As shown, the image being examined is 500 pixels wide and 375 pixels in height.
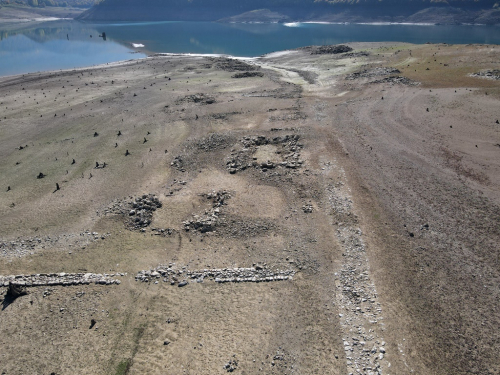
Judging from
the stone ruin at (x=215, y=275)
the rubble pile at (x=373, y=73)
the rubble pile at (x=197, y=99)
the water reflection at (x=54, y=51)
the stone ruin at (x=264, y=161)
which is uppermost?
the water reflection at (x=54, y=51)

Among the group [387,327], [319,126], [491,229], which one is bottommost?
[387,327]

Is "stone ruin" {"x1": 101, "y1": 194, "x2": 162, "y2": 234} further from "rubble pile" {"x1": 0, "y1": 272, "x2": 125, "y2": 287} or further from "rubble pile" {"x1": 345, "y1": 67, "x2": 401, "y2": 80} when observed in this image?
"rubble pile" {"x1": 345, "y1": 67, "x2": 401, "y2": 80}

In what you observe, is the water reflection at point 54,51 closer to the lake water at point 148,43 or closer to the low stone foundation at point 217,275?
the lake water at point 148,43

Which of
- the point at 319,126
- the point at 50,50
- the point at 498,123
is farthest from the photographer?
the point at 50,50

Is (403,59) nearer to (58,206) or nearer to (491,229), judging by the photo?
(491,229)

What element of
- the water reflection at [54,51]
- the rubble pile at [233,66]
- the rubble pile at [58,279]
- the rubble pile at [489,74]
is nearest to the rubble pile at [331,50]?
the rubble pile at [233,66]

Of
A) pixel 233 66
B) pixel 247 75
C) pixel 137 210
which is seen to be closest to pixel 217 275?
pixel 137 210

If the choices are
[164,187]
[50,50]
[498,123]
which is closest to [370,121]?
[498,123]
